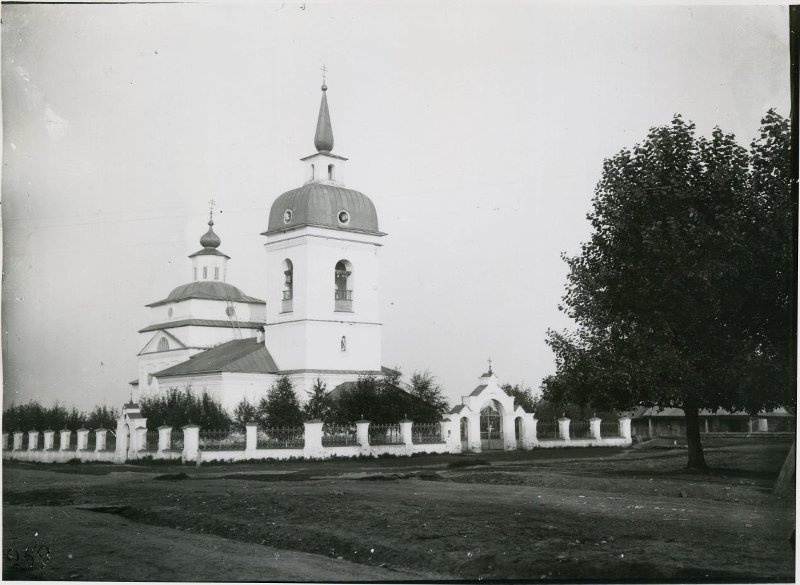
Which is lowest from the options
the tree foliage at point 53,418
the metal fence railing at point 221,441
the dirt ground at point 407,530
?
the dirt ground at point 407,530

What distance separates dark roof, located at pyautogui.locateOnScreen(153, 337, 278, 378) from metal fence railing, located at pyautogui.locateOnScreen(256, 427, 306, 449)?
9.36 meters

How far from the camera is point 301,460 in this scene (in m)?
21.8

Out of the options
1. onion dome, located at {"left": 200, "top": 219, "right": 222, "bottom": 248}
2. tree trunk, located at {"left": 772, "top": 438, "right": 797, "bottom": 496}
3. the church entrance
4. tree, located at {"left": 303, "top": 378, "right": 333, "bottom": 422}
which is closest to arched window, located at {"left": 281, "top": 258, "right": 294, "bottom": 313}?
tree, located at {"left": 303, "top": 378, "right": 333, "bottom": 422}

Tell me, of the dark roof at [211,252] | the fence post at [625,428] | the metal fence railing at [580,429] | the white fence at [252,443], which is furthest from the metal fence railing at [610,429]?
the dark roof at [211,252]

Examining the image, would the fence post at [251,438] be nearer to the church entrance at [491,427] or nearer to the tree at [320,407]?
the tree at [320,407]

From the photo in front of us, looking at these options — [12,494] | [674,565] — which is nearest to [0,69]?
[12,494]

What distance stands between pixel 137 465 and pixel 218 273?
75.9 feet

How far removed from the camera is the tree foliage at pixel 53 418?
43.1 feet

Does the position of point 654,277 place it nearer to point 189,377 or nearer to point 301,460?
point 301,460

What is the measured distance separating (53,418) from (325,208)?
44.1 ft

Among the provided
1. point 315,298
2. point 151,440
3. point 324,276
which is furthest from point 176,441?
point 324,276

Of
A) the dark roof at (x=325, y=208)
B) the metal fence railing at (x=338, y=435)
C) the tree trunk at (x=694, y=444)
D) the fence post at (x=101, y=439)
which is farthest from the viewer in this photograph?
the dark roof at (x=325, y=208)

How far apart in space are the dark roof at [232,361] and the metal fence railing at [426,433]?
9.43 meters

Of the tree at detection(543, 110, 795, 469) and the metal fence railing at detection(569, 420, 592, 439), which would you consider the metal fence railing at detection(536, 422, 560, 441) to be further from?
the tree at detection(543, 110, 795, 469)
